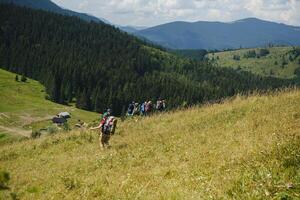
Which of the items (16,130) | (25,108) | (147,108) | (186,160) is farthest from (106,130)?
(25,108)

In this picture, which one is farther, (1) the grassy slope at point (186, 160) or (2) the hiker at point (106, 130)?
(2) the hiker at point (106, 130)

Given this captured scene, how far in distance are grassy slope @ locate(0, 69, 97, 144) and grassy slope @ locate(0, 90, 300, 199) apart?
87052 mm

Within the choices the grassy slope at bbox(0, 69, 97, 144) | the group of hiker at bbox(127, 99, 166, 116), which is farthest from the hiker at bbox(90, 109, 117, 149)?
the grassy slope at bbox(0, 69, 97, 144)

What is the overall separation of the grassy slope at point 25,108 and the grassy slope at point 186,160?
87.1 metres

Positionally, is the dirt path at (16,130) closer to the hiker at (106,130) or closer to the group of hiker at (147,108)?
the group of hiker at (147,108)

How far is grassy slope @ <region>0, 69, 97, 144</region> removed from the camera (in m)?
120

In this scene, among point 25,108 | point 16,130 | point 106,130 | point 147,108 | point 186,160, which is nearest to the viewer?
point 186,160

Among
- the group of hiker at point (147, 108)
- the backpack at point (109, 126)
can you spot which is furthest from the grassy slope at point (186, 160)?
the group of hiker at point (147, 108)

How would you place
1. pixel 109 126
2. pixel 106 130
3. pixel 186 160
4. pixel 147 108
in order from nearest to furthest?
pixel 186 160 < pixel 106 130 < pixel 109 126 < pixel 147 108

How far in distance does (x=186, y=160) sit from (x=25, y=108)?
5256 inches

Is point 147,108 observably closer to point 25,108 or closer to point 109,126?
point 109,126

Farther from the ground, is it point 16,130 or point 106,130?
point 106,130

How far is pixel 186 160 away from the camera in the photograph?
456 inches

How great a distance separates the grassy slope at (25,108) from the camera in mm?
120475
